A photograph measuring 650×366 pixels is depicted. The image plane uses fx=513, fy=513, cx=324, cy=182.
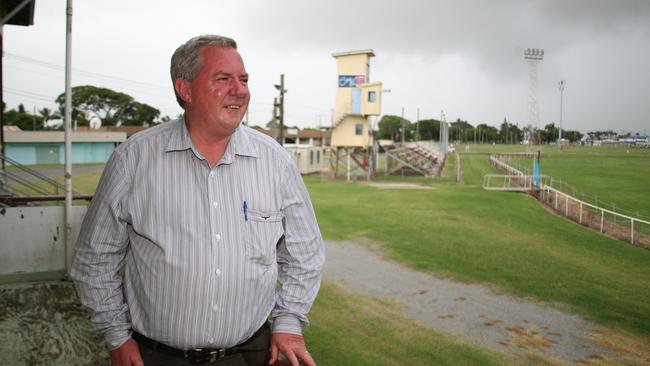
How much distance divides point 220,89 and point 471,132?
49.7m

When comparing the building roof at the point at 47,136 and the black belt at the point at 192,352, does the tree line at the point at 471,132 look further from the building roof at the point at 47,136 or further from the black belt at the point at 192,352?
the building roof at the point at 47,136

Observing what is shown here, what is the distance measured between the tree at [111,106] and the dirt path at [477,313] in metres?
53.4

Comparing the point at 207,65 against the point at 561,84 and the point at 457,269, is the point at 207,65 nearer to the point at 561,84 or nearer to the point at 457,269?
the point at 457,269

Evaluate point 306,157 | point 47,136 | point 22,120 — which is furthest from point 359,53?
point 22,120

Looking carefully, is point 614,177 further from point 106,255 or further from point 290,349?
point 106,255

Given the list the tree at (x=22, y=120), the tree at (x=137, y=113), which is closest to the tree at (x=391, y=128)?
the tree at (x=137, y=113)

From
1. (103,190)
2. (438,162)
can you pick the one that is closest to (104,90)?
(438,162)

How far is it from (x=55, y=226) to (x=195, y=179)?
5.16m

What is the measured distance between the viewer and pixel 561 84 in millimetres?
10477

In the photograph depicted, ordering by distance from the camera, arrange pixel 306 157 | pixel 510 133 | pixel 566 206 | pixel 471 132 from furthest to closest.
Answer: pixel 471 132, pixel 306 157, pixel 510 133, pixel 566 206

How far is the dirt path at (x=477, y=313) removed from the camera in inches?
237

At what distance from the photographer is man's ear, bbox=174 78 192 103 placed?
1.99m

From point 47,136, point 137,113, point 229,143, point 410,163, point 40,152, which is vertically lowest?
point 410,163

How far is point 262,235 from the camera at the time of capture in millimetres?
1942
